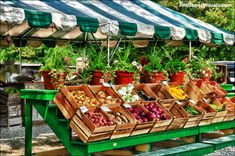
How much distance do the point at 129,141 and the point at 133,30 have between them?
192 centimetres

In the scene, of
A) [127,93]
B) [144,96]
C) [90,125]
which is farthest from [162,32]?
[90,125]

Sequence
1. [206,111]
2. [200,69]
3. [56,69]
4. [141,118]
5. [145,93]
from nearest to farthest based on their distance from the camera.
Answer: [56,69], [141,118], [145,93], [206,111], [200,69]

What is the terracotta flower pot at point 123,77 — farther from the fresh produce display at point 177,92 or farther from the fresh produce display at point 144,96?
the fresh produce display at point 177,92

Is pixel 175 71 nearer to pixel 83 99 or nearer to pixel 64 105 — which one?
pixel 83 99

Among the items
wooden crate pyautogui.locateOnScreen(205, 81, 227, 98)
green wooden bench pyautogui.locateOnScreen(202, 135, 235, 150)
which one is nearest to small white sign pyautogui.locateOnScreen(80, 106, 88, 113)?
green wooden bench pyautogui.locateOnScreen(202, 135, 235, 150)

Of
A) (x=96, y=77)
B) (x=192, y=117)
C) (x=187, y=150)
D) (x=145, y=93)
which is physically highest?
(x=96, y=77)

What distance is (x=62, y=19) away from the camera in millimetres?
6758

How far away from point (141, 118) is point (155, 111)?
0.33 meters

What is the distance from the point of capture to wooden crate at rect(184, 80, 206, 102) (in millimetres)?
8031

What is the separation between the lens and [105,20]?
7.25 metres

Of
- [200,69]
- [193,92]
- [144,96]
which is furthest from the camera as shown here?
[200,69]

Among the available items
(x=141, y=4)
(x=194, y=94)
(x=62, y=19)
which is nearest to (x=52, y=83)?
(x=62, y=19)

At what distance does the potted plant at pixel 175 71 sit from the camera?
26.6 feet

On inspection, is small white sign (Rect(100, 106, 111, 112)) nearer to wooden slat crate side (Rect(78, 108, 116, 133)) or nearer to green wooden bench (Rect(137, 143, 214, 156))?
wooden slat crate side (Rect(78, 108, 116, 133))
